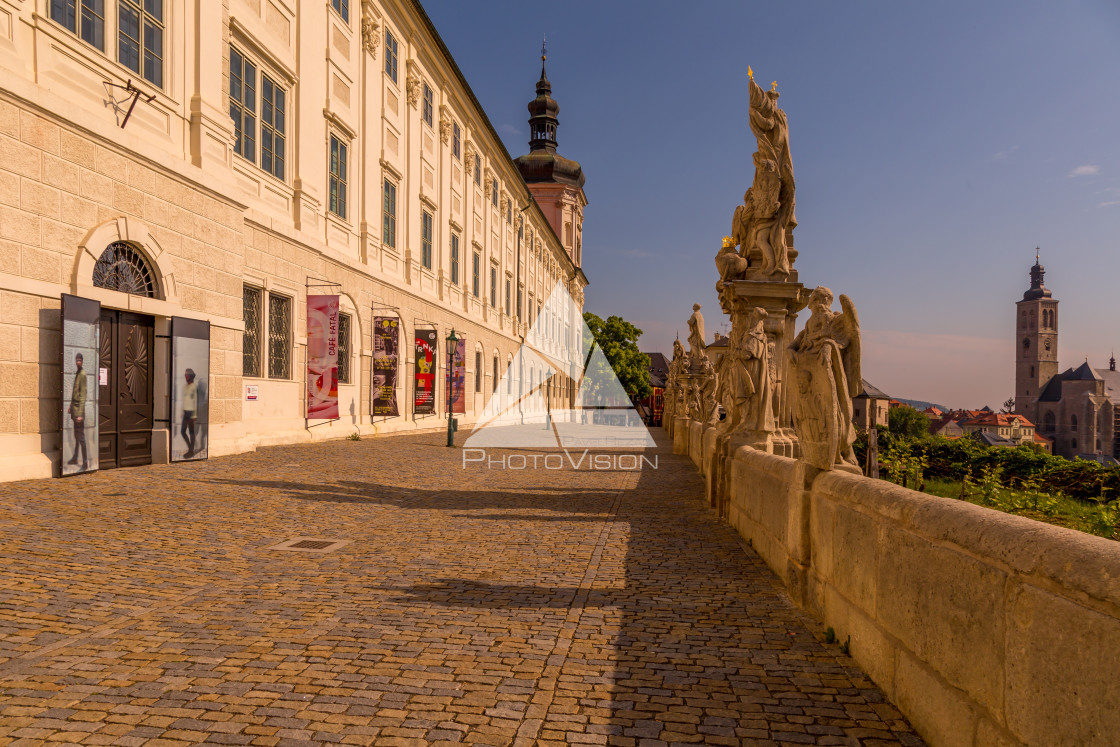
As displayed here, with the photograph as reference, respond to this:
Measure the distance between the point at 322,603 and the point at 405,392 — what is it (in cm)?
2187

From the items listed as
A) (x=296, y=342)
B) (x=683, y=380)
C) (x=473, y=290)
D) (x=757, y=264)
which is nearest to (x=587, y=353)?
(x=473, y=290)

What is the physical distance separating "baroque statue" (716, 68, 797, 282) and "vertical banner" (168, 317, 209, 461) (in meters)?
9.56

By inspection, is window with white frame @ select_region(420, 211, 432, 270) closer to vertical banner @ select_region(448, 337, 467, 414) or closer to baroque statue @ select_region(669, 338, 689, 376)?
vertical banner @ select_region(448, 337, 467, 414)

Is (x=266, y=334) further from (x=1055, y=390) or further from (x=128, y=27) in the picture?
(x=1055, y=390)

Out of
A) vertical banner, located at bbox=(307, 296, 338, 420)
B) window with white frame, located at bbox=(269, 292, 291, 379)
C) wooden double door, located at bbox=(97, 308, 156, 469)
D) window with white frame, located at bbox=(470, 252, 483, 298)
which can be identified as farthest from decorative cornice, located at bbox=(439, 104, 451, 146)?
wooden double door, located at bbox=(97, 308, 156, 469)

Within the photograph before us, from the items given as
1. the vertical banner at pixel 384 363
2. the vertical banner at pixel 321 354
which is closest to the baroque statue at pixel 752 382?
the vertical banner at pixel 321 354

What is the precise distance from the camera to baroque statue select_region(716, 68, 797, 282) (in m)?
10.6

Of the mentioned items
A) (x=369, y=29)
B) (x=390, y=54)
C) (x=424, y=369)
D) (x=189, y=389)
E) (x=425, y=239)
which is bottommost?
Result: (x=189, y=389)

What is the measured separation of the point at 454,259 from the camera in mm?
34969

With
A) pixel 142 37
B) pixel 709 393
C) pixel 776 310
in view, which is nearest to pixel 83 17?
pixel 142 37

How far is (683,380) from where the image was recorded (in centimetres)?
2695

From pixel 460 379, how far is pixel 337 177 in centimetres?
1428

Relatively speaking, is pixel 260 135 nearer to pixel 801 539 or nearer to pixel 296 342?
pixel 296 342

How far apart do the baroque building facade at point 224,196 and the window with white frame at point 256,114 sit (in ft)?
0.17
